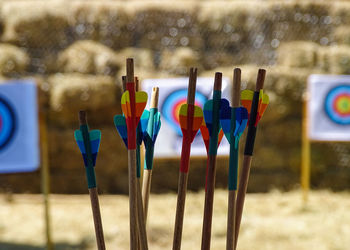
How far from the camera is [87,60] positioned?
147 inches

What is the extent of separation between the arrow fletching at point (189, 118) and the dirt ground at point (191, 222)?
1.73m

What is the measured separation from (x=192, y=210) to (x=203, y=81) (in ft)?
2.75

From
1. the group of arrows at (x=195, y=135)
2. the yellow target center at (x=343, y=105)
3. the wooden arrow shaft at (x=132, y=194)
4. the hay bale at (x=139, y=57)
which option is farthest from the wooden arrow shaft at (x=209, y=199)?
the hay bale at (x=139, y=57)

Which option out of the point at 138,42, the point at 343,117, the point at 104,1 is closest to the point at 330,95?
the point at 343,117

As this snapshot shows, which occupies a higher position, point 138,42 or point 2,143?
point 138,42

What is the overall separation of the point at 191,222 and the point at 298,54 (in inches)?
67.9

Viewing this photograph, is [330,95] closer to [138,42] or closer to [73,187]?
[138,42]

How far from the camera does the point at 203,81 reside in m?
3.07

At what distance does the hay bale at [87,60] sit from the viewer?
3.73 metres

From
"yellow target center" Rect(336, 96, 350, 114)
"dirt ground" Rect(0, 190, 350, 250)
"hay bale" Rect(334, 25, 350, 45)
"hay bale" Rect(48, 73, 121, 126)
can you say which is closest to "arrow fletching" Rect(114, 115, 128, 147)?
"dirt ground" Rect(0, 190, 350, 250)

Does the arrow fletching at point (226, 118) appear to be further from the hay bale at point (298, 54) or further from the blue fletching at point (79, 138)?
the hay bale at point (298, 54)

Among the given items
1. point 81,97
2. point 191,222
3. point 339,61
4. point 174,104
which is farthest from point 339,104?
point 81,97

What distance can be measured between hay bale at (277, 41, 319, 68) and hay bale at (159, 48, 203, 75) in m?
0.69

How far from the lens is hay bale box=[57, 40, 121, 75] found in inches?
147
